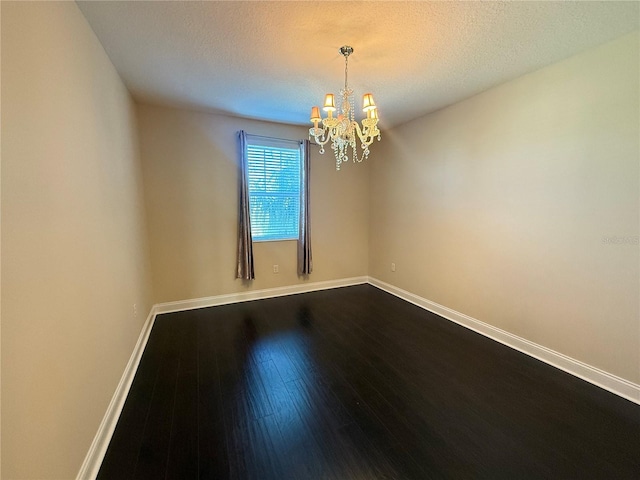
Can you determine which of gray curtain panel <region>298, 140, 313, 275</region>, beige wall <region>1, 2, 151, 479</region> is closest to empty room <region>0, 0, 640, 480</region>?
beige wall <region>1, 2, 151, 479</region>

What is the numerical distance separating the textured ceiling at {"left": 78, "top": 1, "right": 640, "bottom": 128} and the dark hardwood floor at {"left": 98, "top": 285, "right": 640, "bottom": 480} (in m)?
2.46

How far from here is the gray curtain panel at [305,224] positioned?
12.9 feet

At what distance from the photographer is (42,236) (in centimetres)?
111

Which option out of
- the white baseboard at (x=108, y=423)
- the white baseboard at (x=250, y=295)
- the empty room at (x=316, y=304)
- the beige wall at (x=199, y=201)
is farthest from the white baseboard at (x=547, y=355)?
the white baseboard at (x=108, y=423)

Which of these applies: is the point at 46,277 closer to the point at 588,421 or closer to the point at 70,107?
the point at 70,107

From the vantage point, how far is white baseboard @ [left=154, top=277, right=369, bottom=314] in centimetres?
348

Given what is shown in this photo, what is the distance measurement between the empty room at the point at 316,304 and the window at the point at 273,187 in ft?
0.50

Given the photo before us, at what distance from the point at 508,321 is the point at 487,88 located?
226 centimetres

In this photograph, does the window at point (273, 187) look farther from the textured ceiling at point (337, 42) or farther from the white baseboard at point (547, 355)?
the white baseboard at point (547, 355)

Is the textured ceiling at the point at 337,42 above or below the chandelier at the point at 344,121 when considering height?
above

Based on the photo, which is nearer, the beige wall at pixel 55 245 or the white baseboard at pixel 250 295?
the beige wall at pixel 55 245

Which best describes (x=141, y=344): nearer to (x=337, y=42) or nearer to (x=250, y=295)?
(x=250, y=295)

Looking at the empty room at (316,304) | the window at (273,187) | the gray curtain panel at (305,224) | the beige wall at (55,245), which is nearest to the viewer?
the beige wall at (55,245)

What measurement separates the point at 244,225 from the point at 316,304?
1427 millimetres
